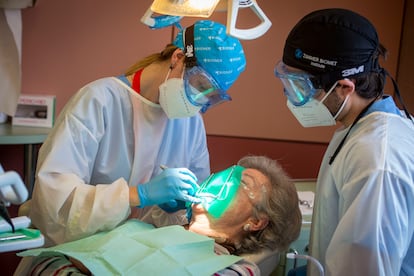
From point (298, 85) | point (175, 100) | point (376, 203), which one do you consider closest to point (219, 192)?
point (175, 100)

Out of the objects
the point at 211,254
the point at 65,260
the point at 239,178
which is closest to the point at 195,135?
the point at 239,178

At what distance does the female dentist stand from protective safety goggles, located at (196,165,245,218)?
0.23 ft

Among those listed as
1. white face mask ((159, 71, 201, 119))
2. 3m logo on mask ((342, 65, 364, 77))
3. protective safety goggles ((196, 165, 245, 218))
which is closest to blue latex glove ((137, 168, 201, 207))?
protective safety goggles ((196, 165, 245, 218))

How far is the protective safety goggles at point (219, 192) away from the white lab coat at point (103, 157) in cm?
20

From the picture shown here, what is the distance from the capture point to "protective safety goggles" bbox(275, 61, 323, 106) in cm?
155

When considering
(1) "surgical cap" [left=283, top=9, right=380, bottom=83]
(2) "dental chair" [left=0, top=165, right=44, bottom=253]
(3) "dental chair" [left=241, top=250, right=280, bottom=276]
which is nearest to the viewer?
(2) "dental chair" [left=0, top=165, right=44, bottom=253]

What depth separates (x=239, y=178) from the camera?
1803mm

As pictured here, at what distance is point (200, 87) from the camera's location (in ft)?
5.82

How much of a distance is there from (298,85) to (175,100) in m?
0.45

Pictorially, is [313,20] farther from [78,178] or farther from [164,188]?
[78,178]

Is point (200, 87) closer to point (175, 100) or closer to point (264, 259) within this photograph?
point (175, 100)

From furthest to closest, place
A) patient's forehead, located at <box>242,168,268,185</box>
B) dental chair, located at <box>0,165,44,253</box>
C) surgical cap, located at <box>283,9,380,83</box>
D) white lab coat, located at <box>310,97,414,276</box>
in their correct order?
patient's forehead, located at <box>242,168,268,185</box> → surgical cap, located at <box>283,9,380,83</box> → white lab coat, located at <box>310,97,414,276</box> → dental chair, located at <box>0,165,44,253</box>

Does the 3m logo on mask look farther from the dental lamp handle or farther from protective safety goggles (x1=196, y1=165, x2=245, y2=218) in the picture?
protective safety goggles (x1=196, y1=165, x2=245, y2=218)

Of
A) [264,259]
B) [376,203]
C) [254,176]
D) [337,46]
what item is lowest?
[264,259]
